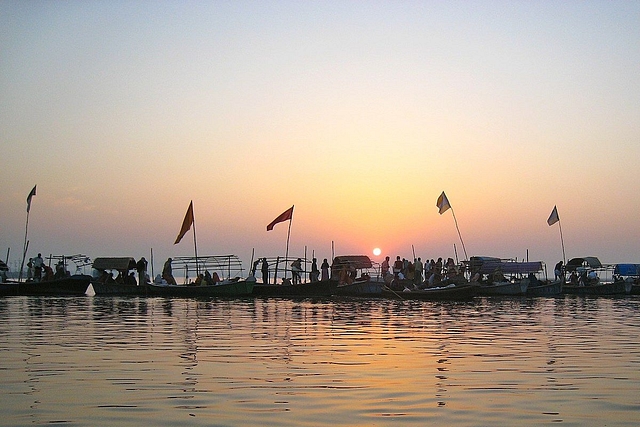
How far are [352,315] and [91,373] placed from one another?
14846 mm

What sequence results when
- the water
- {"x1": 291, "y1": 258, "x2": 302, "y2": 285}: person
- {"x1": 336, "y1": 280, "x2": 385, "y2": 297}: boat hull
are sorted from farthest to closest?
{"x1": 291, "y1": 258, "x2": 302, "y2": 285}: person
{"x1": 336, "y1": 280, "x2": 385, "y2": 297}: boat hull
the water

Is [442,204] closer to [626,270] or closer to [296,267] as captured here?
[296,267]

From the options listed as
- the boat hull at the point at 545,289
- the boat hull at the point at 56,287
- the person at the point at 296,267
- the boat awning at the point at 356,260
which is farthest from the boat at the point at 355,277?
the boat hull at the point at 56,287

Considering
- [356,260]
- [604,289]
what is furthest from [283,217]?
[604,289]

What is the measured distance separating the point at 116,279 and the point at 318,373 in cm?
3491

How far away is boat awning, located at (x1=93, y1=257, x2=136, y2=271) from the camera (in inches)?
1784

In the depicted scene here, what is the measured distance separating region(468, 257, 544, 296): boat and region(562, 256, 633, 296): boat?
107 inches

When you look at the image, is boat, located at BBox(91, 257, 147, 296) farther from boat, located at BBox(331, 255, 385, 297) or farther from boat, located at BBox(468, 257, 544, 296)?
boat, located at BBox(468, 257, 544, 296)

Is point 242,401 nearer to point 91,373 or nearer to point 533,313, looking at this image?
point 91,373

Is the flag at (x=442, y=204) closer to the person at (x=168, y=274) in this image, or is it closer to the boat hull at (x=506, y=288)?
the boat hull at (x=506, y=288)

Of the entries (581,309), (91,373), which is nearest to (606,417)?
(91,373)

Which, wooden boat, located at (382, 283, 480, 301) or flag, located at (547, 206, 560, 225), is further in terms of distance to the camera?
flag, located at (547, 206, 560, 225)

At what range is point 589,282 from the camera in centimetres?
4816

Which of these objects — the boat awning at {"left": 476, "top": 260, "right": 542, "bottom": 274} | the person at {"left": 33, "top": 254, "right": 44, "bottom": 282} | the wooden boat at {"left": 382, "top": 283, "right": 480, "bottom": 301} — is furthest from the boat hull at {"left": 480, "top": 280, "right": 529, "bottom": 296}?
the person at {"left": 33, "top": 254, "right": 44, "bottom": 282}
